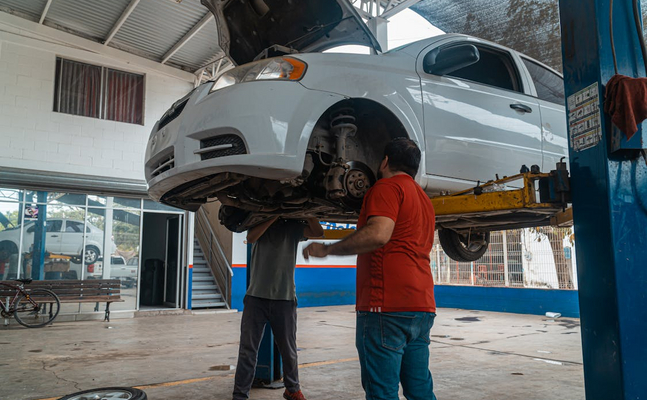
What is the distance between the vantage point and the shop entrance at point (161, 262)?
40.5 ft

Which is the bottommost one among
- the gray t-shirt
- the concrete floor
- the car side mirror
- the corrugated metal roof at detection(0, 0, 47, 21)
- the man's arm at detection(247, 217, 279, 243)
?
the concrete floor

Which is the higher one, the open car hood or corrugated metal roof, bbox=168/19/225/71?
corrugated metal roof, bbox=168/19/225/71

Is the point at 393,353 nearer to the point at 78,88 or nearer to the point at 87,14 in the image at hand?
the point at 87,14

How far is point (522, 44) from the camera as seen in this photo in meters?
9.70

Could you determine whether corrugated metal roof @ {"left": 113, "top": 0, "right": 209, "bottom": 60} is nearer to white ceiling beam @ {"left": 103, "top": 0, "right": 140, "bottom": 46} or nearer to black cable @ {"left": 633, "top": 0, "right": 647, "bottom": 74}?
white ceiling beam @ {"left": 103, "top": 0, "right": 140, "bottom": 46}

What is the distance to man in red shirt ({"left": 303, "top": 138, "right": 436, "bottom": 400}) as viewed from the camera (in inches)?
79.4

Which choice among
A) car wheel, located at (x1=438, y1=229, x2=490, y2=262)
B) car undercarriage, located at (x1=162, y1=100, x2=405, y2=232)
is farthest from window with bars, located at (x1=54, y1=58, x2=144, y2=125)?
car wheel, located at (x1=438, y1=229, x2=490, y2=262)

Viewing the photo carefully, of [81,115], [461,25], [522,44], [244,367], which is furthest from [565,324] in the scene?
[81,115]

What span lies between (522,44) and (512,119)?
704 centimetres

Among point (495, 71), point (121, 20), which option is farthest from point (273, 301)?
point (121, 20)

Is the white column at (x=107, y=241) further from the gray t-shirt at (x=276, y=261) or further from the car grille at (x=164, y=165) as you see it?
the car grille at (x=164, y=165)

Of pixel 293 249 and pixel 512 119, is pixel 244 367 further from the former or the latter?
pixel 512 119

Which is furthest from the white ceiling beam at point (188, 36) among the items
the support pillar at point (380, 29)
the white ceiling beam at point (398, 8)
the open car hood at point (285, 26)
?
the open car hood at point (285, 26)

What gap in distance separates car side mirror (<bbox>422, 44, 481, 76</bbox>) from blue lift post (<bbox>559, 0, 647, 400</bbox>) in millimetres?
748
